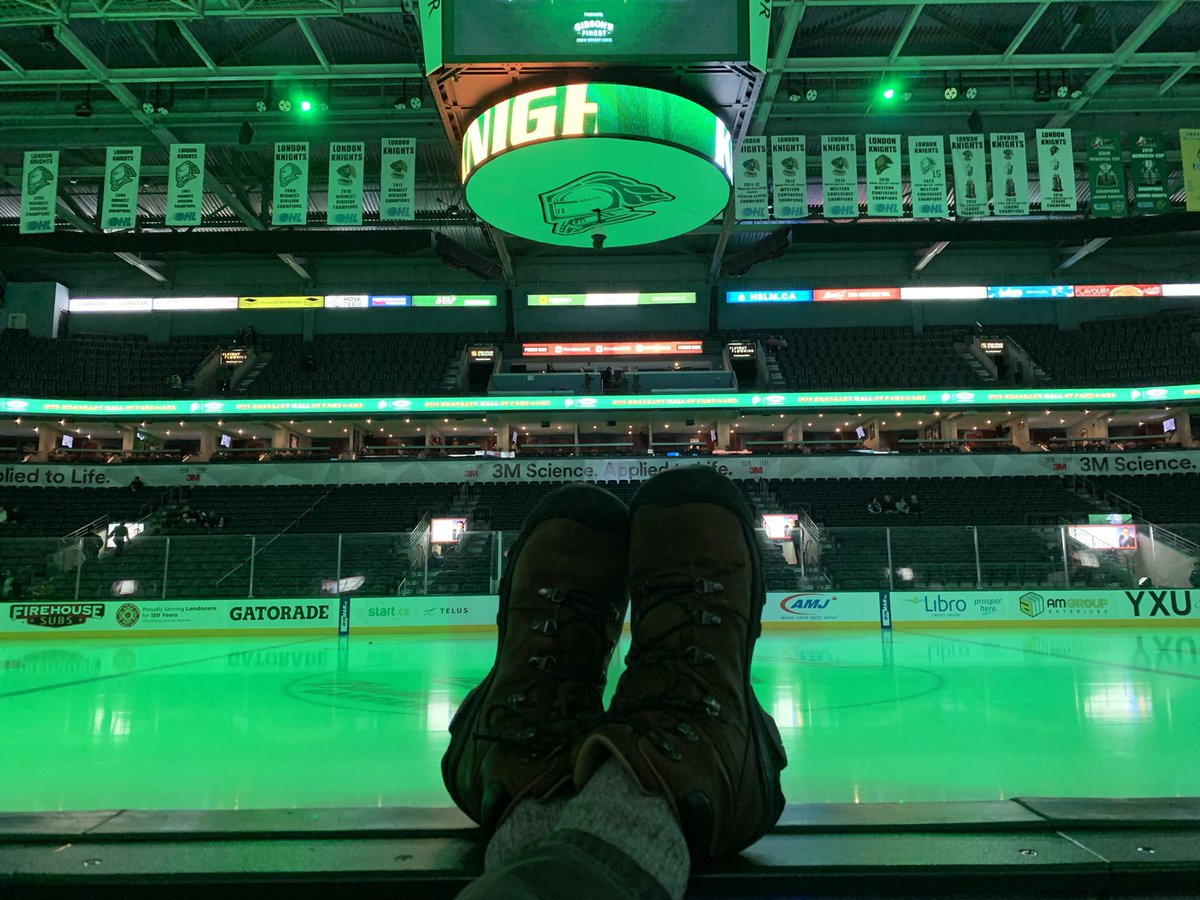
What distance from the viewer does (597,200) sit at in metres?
7.72

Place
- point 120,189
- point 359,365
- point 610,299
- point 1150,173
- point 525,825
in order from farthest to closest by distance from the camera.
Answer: point 610,299 → point 359,365 → point 1150,173 → point 120,189 → point 525,825

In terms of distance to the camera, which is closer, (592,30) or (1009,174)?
(592,30)

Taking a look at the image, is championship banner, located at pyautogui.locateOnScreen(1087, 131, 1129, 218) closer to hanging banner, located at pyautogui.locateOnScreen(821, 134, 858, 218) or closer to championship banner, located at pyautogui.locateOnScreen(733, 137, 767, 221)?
hanging banner, located at pyautogui.locateOnScreen(821, 134, 858, 218)

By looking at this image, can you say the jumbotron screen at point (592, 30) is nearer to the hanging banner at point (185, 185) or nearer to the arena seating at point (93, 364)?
the hanging banner at point (185, 185)

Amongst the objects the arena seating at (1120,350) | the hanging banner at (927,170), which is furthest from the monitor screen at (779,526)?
the arena seating at (1120,350)

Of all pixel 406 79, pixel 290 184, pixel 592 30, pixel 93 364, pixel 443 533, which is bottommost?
pixel 443 533

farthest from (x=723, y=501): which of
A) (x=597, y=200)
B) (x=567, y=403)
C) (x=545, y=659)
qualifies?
(x=567, y=403)

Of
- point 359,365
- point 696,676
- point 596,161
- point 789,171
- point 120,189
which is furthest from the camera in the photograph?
point 359,365

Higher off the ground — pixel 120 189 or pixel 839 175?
pixel 839 175

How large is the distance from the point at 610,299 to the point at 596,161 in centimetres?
2125

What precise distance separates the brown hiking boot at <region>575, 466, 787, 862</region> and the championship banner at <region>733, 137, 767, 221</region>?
41.0ft

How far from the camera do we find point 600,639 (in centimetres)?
168

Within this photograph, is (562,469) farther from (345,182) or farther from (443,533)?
(345,182)

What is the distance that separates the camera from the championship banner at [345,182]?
516 inches
